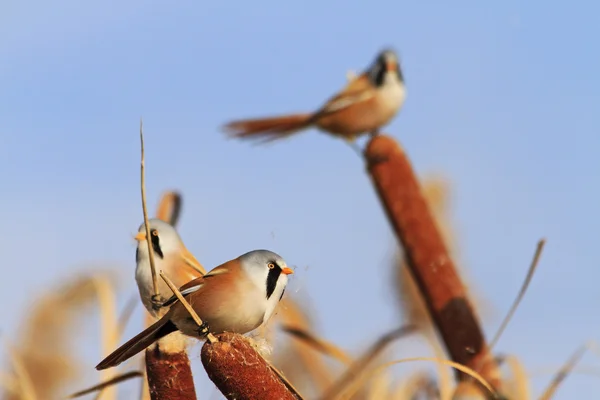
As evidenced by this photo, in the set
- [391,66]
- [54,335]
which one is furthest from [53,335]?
[391,66]

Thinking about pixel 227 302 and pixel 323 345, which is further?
pixel 323 345

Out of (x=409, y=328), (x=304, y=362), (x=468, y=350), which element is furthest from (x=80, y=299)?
(x=468, y=350)

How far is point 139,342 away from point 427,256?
1868 millimetres

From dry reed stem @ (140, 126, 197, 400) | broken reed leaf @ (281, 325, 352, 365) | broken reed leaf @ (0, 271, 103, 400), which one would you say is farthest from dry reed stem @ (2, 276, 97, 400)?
dry reed stem @ (140, 126, 197, 400)

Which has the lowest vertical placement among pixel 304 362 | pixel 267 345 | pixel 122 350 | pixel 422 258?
pixel 304 362

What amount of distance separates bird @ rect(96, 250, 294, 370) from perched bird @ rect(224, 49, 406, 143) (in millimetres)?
4163

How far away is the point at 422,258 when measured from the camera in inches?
148

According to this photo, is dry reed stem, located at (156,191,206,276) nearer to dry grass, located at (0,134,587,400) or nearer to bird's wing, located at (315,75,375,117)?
dry grass, located at (0,134,587,400)

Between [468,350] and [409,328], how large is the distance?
0.41 metres

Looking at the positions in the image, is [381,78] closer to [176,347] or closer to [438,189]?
[438,189]

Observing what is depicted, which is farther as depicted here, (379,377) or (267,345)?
(379,377)

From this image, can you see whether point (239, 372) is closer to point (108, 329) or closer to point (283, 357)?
point (108, 329)

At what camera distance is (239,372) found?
1.80 meters

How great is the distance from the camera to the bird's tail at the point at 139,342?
206 centimetres
